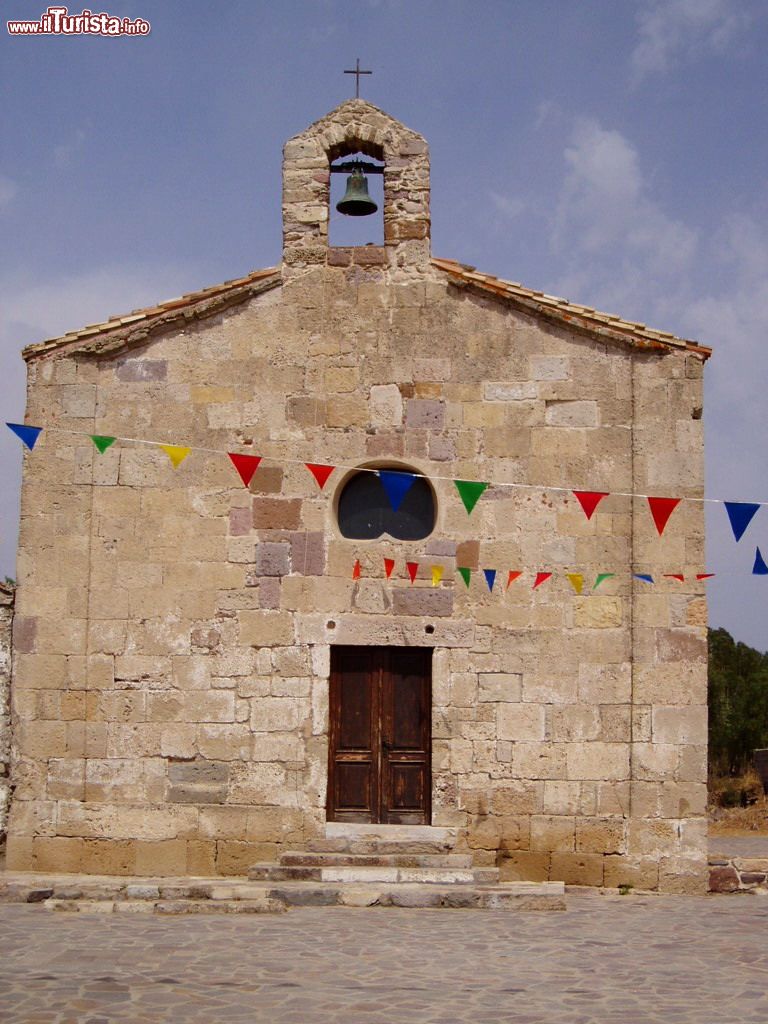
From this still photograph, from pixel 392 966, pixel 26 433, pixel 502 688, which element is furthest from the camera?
pixel 502 688

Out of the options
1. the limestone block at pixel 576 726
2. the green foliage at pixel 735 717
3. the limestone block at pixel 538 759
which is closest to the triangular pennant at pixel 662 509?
the limestone block at pixel 576 726

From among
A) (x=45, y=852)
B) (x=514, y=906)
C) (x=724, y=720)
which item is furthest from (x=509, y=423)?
(x=724, y=720)

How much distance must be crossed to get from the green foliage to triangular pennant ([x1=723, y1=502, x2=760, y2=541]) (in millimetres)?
14551

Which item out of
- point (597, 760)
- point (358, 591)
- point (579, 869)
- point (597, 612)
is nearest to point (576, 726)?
point (597, 760)

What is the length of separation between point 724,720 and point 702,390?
42.2 feet

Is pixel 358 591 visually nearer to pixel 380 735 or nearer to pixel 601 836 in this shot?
pixel 380 735

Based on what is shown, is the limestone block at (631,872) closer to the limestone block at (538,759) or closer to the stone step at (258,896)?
the stone step at (258,896)

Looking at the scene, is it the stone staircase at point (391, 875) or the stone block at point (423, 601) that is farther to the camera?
the stone block at point (423, 601)

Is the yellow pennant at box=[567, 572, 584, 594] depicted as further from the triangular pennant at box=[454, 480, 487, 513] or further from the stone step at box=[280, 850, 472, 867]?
the stone step at box=[280, 850, 472, 867]

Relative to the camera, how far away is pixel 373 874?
1011 centimetres

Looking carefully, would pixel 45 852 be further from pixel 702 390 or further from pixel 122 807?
pixel 702 390

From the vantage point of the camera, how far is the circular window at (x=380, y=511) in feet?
37.2

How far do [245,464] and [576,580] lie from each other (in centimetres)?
320

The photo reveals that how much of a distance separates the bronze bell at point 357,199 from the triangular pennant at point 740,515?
496 cm
